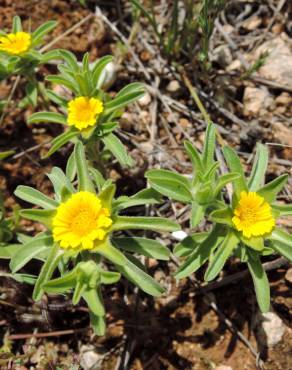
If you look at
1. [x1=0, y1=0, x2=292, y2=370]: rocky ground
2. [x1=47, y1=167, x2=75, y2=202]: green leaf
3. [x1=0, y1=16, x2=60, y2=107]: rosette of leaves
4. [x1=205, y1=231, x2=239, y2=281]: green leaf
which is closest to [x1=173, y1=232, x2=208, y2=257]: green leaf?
[x1=205, y1=231, x2=239, y2=281]: green leaf

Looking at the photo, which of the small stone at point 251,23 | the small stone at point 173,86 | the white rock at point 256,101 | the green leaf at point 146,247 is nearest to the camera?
the green leaf at point 146,247

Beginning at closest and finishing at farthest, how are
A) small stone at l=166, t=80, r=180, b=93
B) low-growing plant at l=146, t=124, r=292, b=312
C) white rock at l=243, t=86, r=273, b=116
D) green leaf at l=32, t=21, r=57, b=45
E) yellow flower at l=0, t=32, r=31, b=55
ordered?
1. low-growing plant at l=146, t=124, r=292, b=312
2. yellow flower at l=0, t=32, r=31, b=55
3. green leaf at l=32, t=21, r=57, b=45
4. white rock at l=243, t=86, r=273, b=116
5. small stone at l=166, t=80, r=180, b=93

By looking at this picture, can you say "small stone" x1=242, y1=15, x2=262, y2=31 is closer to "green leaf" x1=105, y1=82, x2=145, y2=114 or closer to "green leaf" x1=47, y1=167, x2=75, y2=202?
"green leaf" x1=105, y1=82, x2=145, y2=114

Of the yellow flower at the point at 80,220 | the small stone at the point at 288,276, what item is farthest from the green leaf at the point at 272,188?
the yellow flower at the point at 80,220

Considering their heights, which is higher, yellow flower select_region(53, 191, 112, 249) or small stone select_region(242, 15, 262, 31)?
small stone select_region(242, 15, 262, 31)

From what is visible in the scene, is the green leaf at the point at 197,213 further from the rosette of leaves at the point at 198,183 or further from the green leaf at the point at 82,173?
the green leaf at the point at 82,173

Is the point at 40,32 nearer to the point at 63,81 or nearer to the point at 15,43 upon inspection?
the point at 15,43
